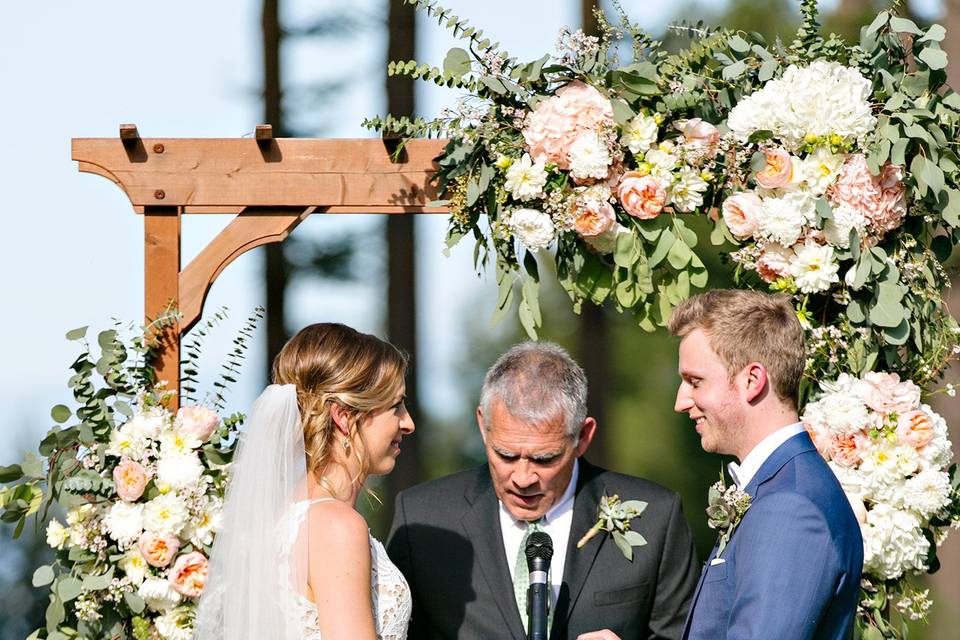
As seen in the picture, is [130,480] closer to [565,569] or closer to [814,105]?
[565,569]

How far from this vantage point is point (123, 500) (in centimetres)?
380

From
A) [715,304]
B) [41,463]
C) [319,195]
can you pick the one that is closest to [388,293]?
[319,195]

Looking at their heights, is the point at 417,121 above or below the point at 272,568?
above

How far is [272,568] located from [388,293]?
307 centimetres

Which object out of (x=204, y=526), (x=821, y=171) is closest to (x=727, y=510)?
(x=821, y=171)

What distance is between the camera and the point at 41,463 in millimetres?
3902

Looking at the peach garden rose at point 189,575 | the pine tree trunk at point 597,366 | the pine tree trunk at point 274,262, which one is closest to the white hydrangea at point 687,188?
the peach garden rose at point 189,575

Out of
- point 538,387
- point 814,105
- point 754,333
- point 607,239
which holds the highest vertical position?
point 814,105

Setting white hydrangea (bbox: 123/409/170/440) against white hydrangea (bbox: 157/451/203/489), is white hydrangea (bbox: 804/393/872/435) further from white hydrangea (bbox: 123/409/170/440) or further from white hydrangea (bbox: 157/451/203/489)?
white hydrangea (bbox: 123/409/170/440)

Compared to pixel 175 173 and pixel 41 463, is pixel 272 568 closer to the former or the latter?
pixel 41 463

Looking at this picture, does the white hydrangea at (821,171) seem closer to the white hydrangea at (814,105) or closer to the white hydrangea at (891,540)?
the white hydrangea at (814,105)

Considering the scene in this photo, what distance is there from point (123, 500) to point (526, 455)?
1239 millimetres

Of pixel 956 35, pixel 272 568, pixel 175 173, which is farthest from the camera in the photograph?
pixel 956 35

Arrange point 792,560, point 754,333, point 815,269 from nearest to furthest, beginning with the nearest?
point 792,560, point 754,333, point 815,269
